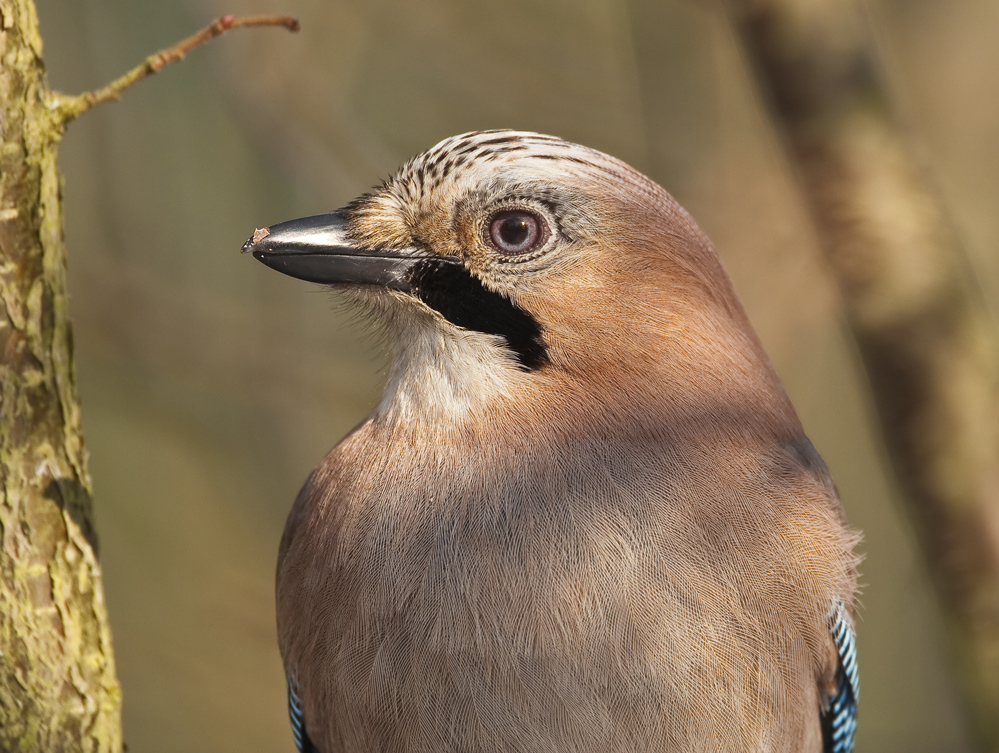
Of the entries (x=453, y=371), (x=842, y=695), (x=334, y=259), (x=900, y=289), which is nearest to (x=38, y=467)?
(x=334, y=259)

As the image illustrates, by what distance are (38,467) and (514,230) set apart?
133 centimetres

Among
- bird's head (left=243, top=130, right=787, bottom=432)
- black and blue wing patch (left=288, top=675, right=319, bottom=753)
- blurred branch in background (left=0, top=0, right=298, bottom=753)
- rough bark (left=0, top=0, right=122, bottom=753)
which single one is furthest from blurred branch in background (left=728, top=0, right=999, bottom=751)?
rough bark (left=0, top=0, right=122, bottom=753)

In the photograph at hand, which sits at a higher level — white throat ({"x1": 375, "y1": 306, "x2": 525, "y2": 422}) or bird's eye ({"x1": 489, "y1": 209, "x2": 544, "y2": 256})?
bird's eye ({"x1": 489, "y1": 209, "x2": 544, "y2": 256})

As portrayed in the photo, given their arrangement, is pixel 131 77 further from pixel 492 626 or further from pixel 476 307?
pixel 492 626

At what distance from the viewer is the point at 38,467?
2.71 metres

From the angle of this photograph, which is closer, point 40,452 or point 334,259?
point 40,452

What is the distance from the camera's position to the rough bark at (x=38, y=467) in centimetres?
263

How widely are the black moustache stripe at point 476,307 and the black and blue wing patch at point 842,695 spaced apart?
3.54 ft

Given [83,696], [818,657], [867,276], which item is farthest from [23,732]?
[867,276]

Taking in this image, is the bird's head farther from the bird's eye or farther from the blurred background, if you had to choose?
the blurred background

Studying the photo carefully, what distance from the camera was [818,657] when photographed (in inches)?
116

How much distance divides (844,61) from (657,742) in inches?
91.4

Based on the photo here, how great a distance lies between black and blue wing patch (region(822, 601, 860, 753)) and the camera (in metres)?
3.07

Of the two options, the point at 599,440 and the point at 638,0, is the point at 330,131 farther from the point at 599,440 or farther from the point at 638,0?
the point at 599,440
